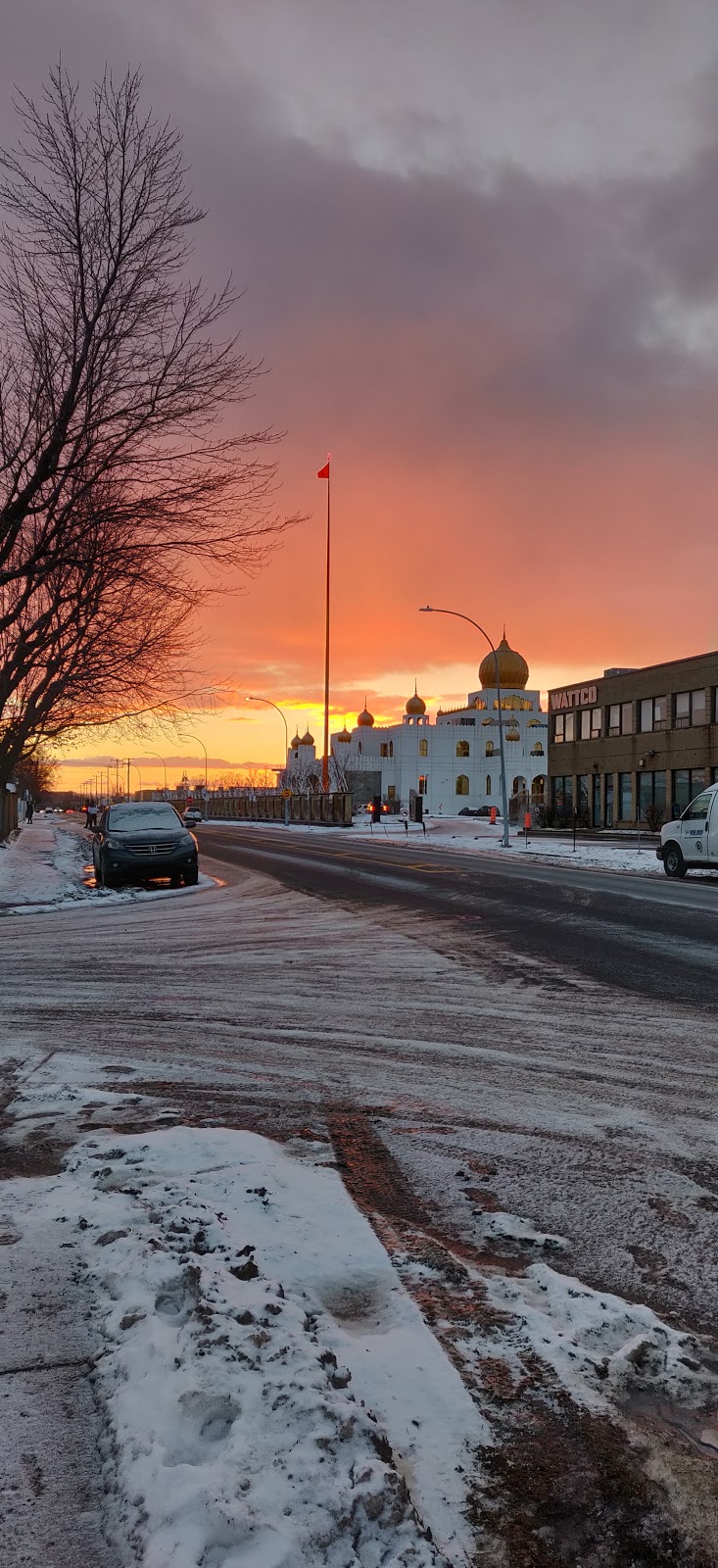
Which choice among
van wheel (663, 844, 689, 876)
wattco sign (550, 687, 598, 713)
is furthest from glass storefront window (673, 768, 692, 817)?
van wheel (663, 844, 689, 876)

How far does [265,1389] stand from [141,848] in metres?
16.0

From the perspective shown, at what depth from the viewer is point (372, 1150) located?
4254 millimetres

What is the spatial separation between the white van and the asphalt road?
0.56m

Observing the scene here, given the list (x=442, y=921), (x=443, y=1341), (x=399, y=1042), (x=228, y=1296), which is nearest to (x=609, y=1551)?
(x=443, y=1341)

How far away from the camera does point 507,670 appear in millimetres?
108438

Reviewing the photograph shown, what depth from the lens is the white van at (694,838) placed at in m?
21.6

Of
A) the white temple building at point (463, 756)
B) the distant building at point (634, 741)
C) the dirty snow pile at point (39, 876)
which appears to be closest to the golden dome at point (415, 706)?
the white temple building at point (463, 756)

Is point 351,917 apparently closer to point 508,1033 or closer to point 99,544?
point 99,544

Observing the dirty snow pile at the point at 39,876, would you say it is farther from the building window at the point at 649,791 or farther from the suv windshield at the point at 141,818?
the building window at the point at 649,791

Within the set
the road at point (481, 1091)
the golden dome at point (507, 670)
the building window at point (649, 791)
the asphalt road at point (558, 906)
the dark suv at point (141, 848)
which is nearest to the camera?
the road at point (481, 1091)

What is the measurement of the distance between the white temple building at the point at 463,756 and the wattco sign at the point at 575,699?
38.6m

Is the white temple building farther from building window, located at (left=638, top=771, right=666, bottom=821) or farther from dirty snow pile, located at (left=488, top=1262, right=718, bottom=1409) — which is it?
dirty snow pile, located at (left=488, top=1262, right=718, bottom=1409)

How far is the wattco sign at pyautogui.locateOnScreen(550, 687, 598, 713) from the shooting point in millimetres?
61222

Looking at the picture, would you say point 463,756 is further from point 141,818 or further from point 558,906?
point 558,906
